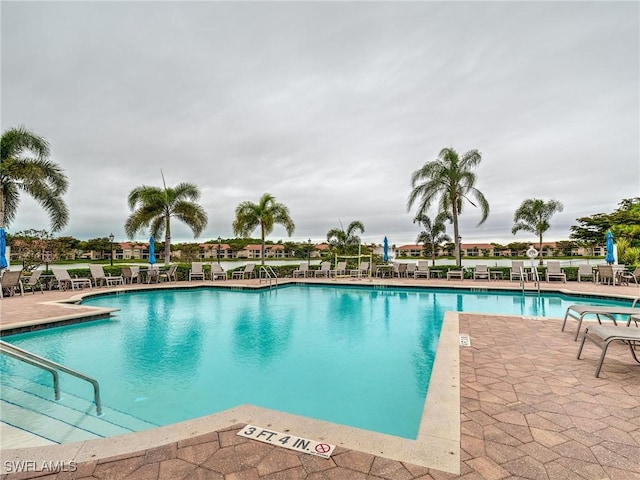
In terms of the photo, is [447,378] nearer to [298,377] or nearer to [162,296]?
[298,377]

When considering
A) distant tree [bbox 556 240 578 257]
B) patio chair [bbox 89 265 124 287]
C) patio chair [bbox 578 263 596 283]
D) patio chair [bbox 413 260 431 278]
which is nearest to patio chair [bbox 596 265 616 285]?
patio chair [bbox 578 263 596 283]

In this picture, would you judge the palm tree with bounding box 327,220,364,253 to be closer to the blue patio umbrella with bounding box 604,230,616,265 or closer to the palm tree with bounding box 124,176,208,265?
the palm tree with bounding box 124,176,208,265

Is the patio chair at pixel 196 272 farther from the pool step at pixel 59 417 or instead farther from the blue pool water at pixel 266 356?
the pool step at pixel 59 417

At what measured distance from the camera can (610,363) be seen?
3.94 m

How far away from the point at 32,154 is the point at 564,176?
26074mm

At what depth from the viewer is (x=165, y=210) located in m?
18.4

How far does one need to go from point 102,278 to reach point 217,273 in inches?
199

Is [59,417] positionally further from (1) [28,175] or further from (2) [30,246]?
(2) [30,246]

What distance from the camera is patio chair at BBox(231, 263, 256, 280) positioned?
17.7 metres

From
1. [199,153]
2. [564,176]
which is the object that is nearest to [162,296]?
[199,153]

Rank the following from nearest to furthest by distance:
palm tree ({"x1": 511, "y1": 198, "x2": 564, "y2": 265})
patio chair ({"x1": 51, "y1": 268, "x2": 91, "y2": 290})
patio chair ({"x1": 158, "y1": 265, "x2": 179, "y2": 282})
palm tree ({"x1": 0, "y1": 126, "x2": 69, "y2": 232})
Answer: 1. palm tree ({"x1": 0, "y1": 126, "x2": 69, "y2": 232})
2. patio chair ({"x1": 51, "y1": 268, "x2": 91, "y2": 290})
3. patio chair ({"x1": 158, "y1": 265, "x2": 179, "y2": 282})
4. palm tree ({"x1": 511, "y1": 198, "x2": 564, "y2": 265})

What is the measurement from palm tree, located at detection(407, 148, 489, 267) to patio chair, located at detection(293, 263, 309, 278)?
23.1ft

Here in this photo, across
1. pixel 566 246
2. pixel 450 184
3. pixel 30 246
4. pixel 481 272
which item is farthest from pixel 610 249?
pixel 566 246

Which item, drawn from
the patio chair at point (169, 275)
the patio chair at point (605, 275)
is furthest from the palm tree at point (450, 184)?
the patio chair at point (169, 275)
